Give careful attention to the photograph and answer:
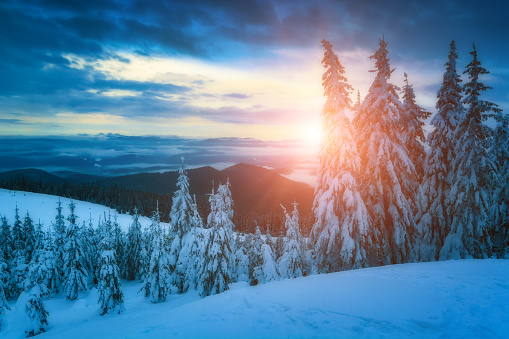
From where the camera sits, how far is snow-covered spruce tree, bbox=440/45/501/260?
16.8m


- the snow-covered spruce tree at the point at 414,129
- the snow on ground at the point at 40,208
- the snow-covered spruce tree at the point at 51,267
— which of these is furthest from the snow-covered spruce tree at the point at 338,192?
the snow on ground at the point at 40,208

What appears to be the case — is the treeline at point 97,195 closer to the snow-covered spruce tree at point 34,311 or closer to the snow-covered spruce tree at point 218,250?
the snow-covered spruce tree at point 34,311

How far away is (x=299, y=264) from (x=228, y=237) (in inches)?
305

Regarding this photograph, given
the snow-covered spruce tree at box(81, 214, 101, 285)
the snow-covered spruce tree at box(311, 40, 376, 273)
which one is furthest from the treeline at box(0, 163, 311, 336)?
the snow-covered spruce tree at box(311, 40, 376, 273)

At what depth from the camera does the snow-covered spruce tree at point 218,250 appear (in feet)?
69.6

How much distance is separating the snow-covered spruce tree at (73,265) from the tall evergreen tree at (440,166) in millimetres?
41199

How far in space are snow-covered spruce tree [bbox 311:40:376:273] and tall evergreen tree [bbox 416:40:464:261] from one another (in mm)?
6998

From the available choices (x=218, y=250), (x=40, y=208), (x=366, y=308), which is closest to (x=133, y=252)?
(x=218, y=250)

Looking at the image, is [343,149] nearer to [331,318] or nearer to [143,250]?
[331,318]

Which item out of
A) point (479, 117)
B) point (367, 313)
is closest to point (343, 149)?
point (367, 313)

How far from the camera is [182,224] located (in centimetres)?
2705

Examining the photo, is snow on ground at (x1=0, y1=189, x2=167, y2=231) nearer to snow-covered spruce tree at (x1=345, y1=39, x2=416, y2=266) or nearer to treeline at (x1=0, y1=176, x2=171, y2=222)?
treeline at (x1=0, y1=176, x2=171, y2=222)

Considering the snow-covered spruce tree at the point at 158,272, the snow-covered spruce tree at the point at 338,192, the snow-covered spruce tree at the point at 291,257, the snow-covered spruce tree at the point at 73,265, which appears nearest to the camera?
the snow-covered spruce tree at the point at 338,192

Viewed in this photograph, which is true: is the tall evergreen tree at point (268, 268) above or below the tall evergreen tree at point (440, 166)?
below
